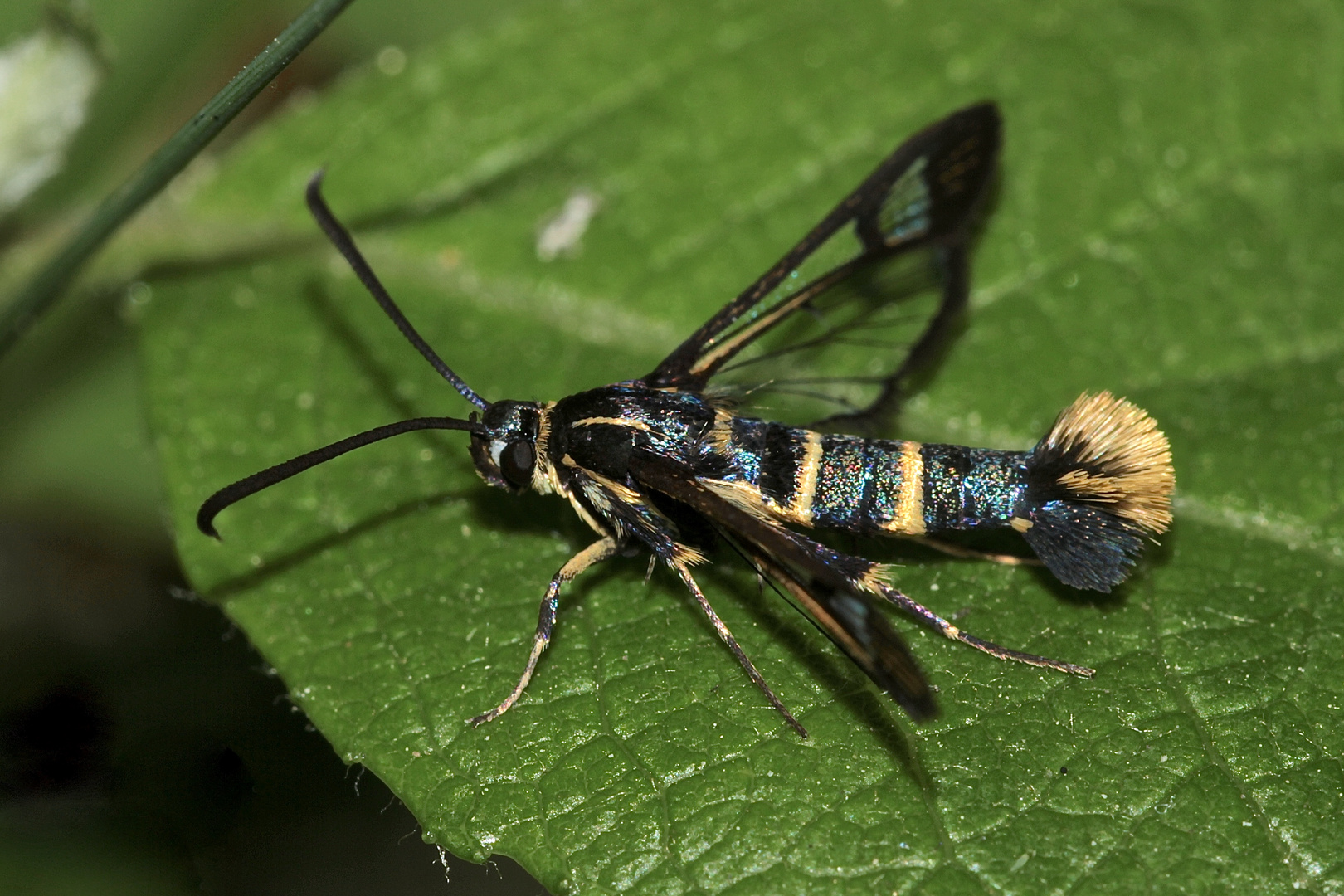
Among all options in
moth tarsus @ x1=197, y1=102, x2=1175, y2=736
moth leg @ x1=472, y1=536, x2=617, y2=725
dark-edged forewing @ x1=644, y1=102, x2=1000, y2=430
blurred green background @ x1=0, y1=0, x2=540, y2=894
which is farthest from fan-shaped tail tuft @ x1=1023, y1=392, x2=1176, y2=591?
blurred green background @ x1=0, y1=0, x2=540, y2=894

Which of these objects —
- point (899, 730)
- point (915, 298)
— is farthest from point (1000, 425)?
point (899, 730)

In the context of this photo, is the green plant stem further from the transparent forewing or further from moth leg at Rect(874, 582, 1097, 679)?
moth leg at Rect(874, 582, 1097, 679)

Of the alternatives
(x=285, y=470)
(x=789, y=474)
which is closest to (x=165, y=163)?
(x=285, y=470)

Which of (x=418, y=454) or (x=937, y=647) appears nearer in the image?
(x=937, y=647)

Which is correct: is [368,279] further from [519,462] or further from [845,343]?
[845,343]

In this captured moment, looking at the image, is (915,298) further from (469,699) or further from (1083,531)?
(469,699)

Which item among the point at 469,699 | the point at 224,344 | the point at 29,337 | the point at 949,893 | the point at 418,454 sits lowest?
the point at 949,893

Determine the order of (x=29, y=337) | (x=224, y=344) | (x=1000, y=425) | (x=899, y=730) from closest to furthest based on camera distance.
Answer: (x=899, y=730)
(x=1000, y=425)
(x=224, y=344)
(x=29, y=337)
